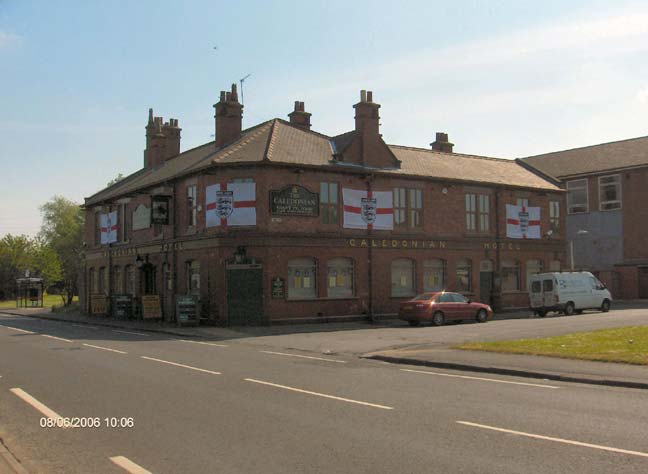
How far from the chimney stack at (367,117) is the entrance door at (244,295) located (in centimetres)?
944

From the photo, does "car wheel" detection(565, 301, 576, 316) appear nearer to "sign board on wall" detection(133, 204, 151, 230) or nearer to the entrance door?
the entrance door

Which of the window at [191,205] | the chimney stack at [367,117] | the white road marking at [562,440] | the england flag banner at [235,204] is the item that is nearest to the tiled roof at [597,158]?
the chimney stack at [367,117]

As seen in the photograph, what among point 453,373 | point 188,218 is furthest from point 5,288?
point 453,373

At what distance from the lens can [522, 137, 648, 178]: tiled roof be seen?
46938mm

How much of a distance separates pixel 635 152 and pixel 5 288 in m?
67.2

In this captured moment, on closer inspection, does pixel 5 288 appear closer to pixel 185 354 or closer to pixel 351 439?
pixel 185 354

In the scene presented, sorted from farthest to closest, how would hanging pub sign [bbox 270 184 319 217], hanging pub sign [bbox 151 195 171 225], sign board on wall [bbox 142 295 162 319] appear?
1. hanging pub sign [bbox 151 195 171 225]
2. sign board on wall [bbox 142 295 162 319]
3. hanging pub sign [bbox 270 184 319 217]

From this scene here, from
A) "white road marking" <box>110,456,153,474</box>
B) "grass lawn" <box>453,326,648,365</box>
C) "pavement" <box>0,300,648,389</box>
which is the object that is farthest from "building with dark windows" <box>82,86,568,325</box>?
"white road marking" <box>110,456,153,474</box>

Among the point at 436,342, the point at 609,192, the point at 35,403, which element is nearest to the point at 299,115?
the point at 436,342

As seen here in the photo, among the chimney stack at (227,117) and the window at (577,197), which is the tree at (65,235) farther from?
the window at (577,197)

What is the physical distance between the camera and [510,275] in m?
37.0

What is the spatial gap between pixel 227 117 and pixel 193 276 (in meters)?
8.58

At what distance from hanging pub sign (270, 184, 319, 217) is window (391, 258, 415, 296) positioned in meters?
5.48
